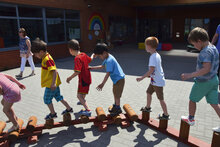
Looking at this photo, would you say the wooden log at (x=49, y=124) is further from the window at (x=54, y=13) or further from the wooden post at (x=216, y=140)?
the window at (x=54, y=13)

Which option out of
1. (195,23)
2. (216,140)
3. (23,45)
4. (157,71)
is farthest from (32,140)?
(195,23)

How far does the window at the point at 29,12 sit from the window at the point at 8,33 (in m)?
0.60

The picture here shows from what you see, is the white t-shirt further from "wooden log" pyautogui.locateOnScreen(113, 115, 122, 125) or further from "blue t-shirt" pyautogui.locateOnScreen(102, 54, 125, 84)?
"wooden log" pyautogui.locateOnScreen(113, 115, 122, 125)

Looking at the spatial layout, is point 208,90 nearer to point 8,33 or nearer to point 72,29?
point 8,33

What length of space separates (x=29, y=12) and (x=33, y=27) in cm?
79

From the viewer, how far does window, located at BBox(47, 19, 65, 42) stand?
35.8 ft

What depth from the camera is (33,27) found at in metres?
10.0

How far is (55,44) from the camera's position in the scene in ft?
36.7

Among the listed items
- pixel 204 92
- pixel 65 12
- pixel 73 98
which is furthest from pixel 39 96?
pixel 65 12

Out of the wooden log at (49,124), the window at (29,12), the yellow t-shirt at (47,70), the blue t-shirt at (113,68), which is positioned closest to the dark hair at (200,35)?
the blue t-shirt at (113,68)

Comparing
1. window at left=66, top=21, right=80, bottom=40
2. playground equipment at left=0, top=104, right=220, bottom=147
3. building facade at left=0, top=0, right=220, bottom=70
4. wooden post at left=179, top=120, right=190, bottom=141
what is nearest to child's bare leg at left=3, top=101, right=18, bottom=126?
playground equipment at left=0, top=104, right=220, bottom=147

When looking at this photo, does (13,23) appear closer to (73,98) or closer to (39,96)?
(39,96)

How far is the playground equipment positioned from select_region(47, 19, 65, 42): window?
339 inches

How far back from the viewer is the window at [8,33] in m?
8.66
